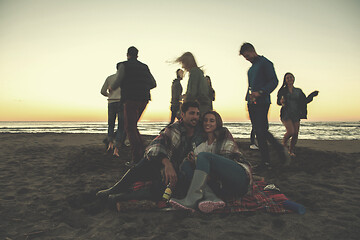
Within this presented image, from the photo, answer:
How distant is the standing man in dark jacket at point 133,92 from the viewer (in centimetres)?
399

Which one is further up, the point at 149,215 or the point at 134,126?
the point at 134,126

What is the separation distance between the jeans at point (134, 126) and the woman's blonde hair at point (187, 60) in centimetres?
109

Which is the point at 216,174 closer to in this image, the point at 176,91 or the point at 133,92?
the point at 133,92

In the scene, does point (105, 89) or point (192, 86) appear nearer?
point (192, 86)

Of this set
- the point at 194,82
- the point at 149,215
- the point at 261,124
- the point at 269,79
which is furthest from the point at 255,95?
the point at 149,215

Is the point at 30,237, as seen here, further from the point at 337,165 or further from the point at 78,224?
the point at 337,165

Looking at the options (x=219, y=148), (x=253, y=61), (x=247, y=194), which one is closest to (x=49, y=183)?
(x=219, y=148)

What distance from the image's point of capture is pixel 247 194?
7.89 ft

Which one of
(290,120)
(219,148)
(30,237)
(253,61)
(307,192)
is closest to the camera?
(30,237)

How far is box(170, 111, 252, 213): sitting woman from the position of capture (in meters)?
2.10

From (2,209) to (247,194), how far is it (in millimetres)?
2607

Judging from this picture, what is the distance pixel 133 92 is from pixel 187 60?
1168 mm

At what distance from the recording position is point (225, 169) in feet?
7.14

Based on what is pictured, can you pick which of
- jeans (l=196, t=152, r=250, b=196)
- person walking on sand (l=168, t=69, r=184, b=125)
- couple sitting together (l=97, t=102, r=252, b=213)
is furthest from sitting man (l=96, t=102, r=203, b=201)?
person walking on sand (l=168, t=69, r=184, b=125)
